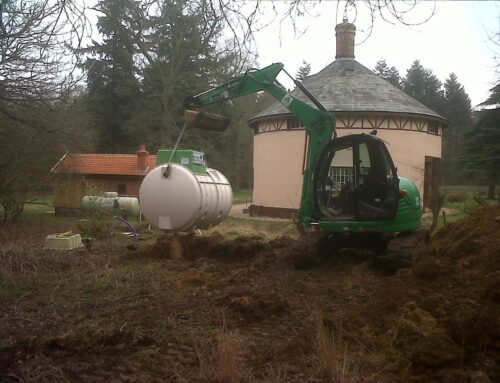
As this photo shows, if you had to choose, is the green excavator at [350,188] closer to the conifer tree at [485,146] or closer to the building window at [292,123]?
the building window at [292,123]

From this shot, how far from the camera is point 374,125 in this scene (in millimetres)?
20062

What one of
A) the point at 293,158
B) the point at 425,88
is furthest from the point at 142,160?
the point at 425,88

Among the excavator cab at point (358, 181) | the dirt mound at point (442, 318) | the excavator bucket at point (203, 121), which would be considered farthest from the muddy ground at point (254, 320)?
the excavator bucket at point (203, 121)

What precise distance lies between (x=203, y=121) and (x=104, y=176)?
51.0 feet

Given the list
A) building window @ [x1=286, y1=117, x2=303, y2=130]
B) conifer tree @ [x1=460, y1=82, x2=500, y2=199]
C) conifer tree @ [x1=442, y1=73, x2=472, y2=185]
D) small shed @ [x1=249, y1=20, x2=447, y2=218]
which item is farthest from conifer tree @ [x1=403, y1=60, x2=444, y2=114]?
building window @ [x1=286, y1=117, x2=303, y2=130]

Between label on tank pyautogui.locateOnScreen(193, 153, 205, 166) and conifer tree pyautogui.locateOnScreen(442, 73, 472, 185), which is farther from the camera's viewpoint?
conifer tree pyautogui.locateOnScreen(442, 73, 472, 185)

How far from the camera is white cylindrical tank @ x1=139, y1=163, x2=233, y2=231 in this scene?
895cm

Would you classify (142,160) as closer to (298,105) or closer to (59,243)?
(59,243)

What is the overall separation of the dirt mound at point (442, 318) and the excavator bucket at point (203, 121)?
190 inches

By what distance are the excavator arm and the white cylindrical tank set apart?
3.58 feet

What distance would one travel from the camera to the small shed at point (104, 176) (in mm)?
21828

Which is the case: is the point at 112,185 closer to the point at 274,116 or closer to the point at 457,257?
the point at 274,116

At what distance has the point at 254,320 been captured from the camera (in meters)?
5.51

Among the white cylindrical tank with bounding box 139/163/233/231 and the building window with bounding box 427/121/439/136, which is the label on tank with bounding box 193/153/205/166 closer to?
the white cylindrical tank with bounding box 139/163/233/231
